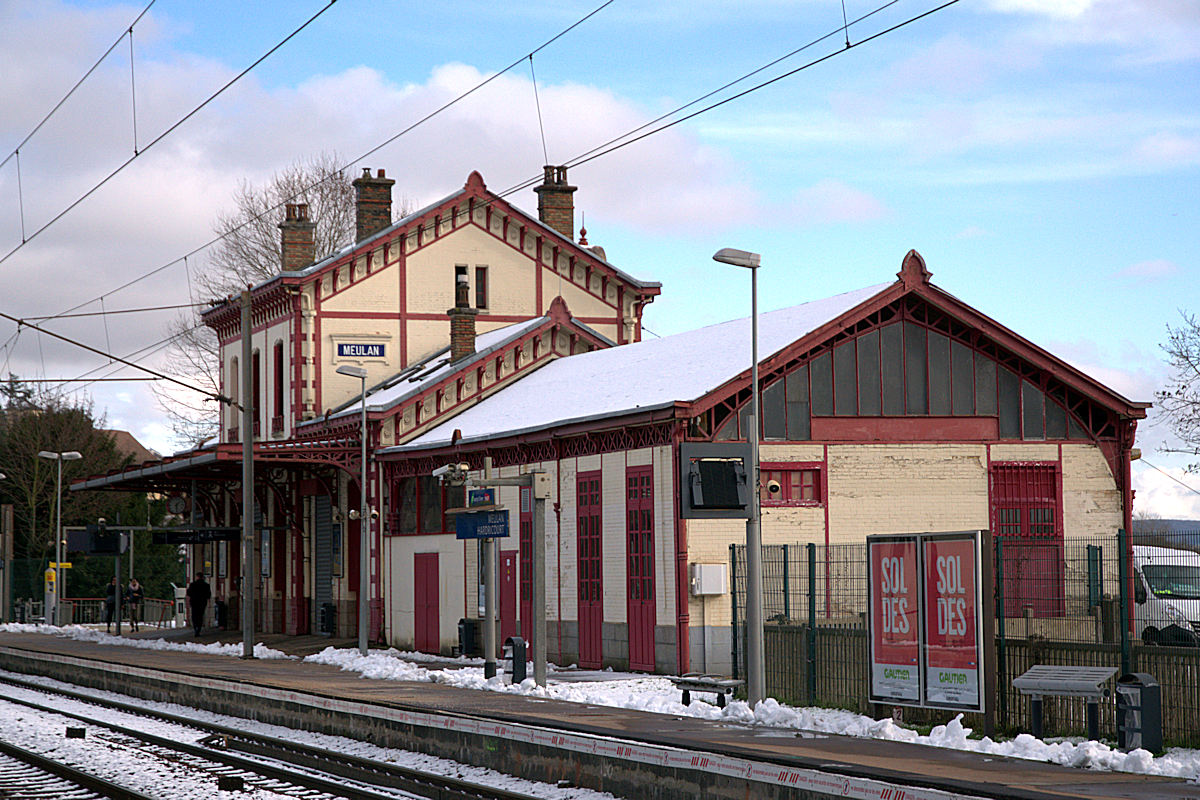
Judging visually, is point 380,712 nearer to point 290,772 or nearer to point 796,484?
point 290,772

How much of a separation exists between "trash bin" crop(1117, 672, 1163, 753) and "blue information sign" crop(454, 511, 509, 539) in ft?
36.1

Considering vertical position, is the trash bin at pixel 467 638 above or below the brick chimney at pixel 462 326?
below

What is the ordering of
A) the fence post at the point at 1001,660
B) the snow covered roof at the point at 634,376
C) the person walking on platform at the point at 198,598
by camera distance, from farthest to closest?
the person walking on platform at the point at 198,598, the snow covered roof at the point at 634,376, the fence post at the point at 1001,660

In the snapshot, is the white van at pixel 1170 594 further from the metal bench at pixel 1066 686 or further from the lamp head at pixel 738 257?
the lamp head at pixel 738 257

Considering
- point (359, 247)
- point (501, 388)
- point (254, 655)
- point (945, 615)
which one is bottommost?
point (254, 655)

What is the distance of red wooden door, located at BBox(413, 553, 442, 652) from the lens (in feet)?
111

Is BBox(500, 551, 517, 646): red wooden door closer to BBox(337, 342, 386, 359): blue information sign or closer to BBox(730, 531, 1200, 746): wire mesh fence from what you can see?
BBox(730, 531, 1200, 746): wire mesh fence

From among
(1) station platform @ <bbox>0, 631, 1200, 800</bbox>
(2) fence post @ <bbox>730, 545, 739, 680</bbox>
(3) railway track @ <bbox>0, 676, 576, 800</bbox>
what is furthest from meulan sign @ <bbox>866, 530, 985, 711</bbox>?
(3) railway track @ <bbox>0, 676, 576, 800</bbox>

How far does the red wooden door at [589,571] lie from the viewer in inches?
1105

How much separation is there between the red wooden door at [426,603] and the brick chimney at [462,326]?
639 centimetres

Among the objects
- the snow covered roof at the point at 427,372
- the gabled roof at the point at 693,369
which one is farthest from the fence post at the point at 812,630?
the snow covered roof at the point at 427,372

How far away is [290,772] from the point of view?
51.3 feet

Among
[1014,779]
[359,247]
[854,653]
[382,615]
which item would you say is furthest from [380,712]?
[359,247]

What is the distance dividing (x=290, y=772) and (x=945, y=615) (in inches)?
273
